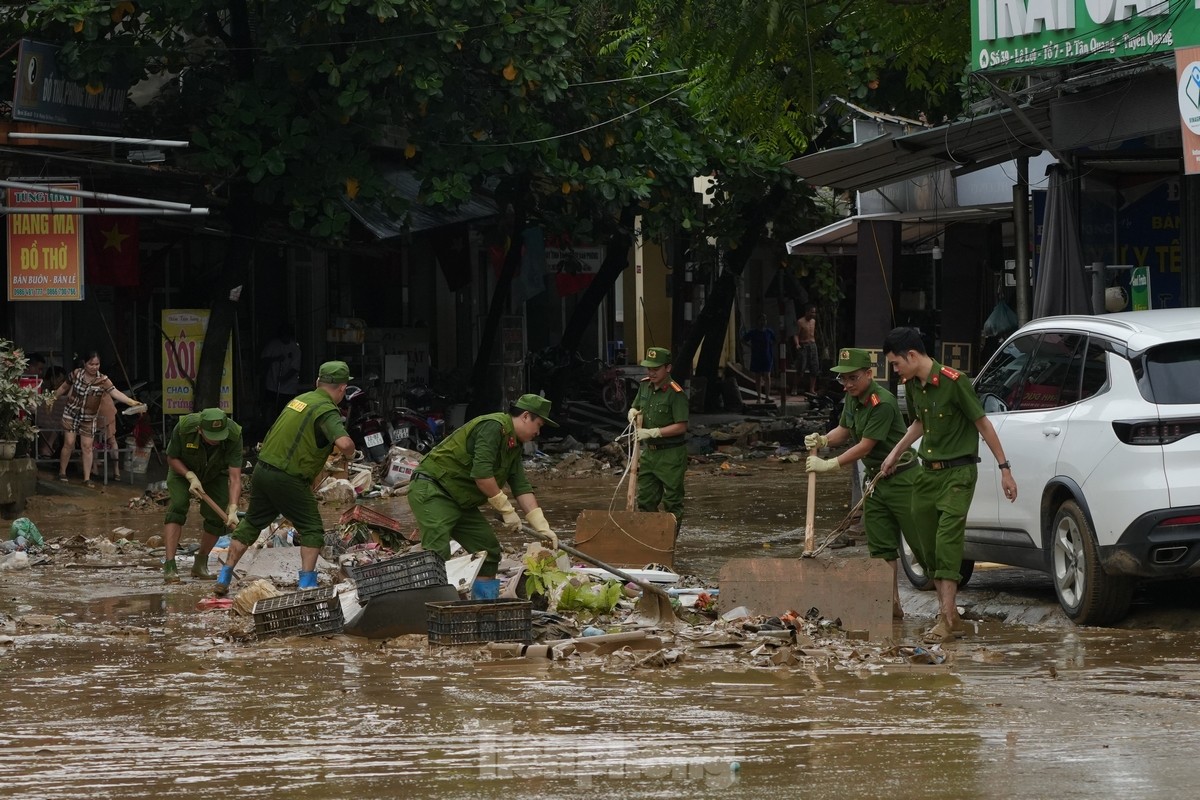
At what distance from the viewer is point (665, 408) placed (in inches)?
505

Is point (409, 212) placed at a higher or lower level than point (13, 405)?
higher

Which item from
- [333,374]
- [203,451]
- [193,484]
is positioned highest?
[333,374]

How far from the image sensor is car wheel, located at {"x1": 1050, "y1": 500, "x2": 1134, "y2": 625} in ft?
29.8

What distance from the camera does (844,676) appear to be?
26.4ft

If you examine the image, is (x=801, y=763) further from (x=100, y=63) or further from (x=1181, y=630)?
(x=100, y=63)

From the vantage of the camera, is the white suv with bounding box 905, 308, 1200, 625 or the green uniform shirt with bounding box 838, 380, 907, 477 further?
the green uniform shirt with bounding box 838, 380, 907, 477

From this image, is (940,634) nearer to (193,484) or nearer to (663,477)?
(663,477)

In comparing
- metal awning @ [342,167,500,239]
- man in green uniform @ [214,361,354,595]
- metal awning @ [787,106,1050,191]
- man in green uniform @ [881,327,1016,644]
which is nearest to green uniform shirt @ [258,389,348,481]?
man in green uniform @ [214,361,354,595]

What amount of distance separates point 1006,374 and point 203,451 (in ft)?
19.8

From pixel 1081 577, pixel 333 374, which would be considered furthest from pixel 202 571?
pixel 1081 577

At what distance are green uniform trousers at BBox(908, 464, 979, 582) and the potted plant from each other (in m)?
9.97

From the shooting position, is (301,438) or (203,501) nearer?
(301,438)

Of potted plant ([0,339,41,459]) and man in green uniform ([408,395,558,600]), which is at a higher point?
potted plant ([0,339,41,459])

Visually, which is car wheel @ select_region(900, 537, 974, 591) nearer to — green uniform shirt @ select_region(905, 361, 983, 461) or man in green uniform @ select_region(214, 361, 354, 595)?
green uniform shirt @ select_region(905, 361, 983, 461)
